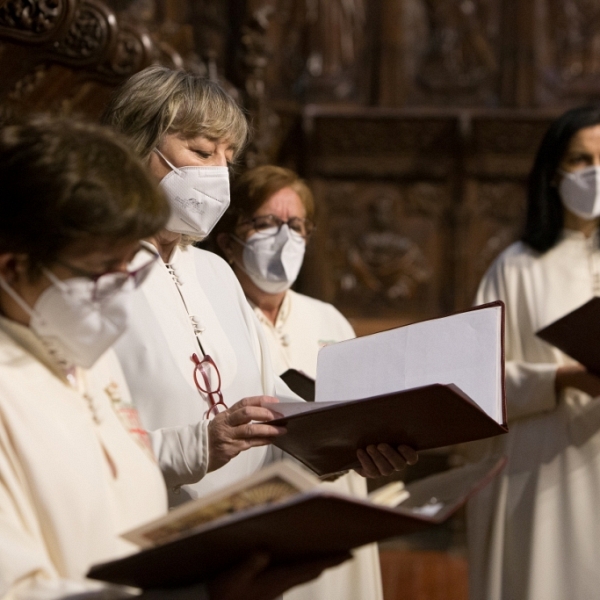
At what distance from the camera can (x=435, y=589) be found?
217 inches

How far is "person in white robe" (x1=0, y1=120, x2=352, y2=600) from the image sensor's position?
1.54 metres

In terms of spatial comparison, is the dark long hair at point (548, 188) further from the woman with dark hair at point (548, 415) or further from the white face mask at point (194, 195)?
the white face mask at point (194, 195)

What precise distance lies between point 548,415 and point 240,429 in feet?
6.41

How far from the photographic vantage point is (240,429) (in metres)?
2.08

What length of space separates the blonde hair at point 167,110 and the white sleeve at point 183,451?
2.18 feet

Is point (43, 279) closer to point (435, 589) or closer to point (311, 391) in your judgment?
point (311, 391)

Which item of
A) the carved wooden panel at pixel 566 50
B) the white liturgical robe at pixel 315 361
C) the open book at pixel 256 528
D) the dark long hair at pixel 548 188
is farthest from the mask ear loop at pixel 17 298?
the carved wooden panel at pixel 566 50

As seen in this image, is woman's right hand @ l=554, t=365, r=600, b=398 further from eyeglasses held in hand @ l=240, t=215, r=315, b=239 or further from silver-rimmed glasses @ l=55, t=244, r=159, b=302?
silver-rimmed glasses @ l=55, t=244, r=159, b=302

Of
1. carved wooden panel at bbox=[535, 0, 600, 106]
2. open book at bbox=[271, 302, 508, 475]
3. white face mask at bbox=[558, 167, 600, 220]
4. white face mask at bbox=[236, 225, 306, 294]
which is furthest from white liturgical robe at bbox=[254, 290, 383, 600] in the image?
carved wooden panel at bbox=[535, 0, 600, 106]

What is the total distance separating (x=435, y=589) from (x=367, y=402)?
383 centimetres

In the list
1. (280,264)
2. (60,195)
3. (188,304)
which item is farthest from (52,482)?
(280,264)

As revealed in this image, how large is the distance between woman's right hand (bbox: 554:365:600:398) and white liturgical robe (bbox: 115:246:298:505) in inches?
53.6

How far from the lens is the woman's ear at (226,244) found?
329cm

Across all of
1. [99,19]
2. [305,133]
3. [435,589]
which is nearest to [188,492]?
[99,19]
